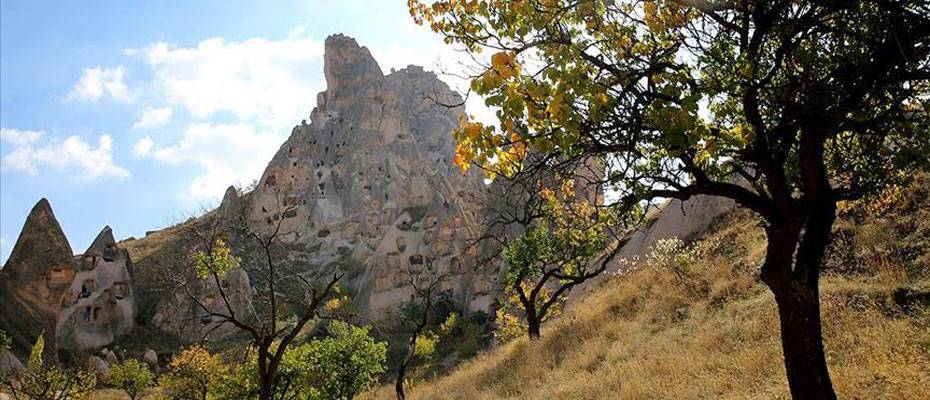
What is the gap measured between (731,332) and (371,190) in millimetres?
85085

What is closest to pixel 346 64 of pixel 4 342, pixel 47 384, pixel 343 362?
pixel 4 342

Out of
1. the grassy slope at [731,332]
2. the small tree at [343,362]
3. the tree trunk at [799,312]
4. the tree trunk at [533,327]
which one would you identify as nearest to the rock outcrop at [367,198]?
the tree trunk at [533,327]

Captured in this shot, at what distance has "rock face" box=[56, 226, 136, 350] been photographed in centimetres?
4902

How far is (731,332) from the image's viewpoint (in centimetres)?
1291

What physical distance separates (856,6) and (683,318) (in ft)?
38.9

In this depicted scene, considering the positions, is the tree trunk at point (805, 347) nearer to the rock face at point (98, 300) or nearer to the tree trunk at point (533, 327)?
the tree trunk at point (533, 327)

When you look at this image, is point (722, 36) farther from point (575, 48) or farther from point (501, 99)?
point (501, 99)

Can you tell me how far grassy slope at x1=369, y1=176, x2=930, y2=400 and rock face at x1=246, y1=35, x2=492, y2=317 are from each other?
32486 mm

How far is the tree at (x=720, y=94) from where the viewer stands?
5.31 meters

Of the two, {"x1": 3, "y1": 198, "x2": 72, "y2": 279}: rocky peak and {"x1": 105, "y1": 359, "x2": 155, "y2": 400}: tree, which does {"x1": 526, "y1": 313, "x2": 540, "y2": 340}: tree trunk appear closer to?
{"x1": 105, "y1": 359, "x2": 155, "y2": 400}: tree

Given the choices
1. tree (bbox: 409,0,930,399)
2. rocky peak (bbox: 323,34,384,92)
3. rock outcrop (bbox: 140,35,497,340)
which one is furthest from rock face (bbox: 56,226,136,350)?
rocky peak (bbox: 323,34,384,92)

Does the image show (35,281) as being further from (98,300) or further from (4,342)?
(4,342)

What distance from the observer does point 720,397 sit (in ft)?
31.7

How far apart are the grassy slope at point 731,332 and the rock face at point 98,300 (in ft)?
132
